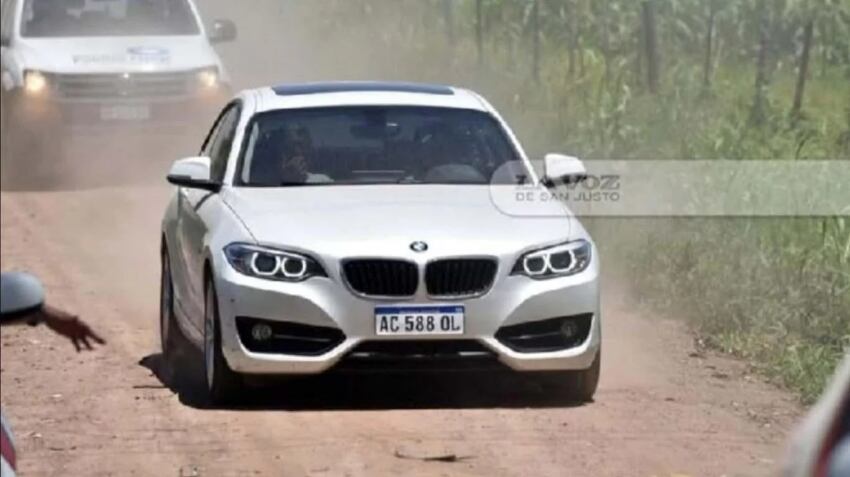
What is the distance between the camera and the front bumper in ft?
35.8

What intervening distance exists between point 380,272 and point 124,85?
11203 millimetres

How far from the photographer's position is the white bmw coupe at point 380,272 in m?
10.9

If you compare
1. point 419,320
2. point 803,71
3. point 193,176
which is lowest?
point 803,71

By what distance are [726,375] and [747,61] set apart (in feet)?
33.2

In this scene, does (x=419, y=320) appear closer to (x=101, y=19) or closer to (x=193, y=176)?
(x=193, y=176)

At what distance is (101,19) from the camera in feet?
74.4

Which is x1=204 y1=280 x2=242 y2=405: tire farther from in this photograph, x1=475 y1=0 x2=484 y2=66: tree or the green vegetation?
x1=475 y1=0 x2=484 y2=66: tree

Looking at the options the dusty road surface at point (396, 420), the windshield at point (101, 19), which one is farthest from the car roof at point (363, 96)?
Answer: the windshield at point (101, 19)

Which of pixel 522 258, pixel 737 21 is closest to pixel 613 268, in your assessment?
pixel 522 258

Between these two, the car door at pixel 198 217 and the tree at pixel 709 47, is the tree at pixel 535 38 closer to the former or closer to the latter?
the tree at pixel 709 47

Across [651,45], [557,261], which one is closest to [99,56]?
[651,45]

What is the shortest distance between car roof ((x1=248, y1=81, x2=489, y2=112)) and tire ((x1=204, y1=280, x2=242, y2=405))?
5.43 ft

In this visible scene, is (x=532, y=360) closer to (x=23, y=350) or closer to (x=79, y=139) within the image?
(x=23, y=350)

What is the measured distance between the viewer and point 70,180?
22.3 meters
